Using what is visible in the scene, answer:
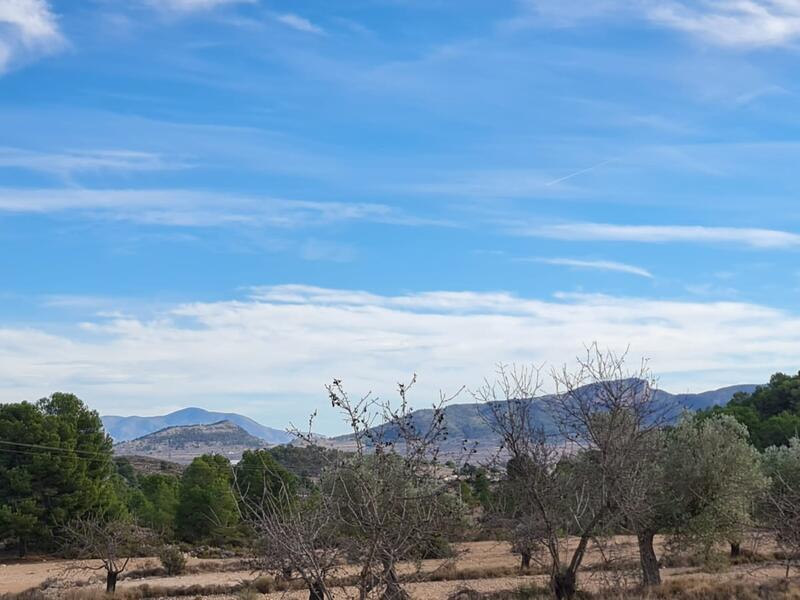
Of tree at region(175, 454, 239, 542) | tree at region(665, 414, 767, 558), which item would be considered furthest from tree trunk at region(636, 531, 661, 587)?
tree at region(175, 454, 239, 542)

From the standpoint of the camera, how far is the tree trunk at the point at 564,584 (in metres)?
16.2

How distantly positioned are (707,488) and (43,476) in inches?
1552

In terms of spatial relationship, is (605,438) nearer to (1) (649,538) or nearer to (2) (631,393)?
(2) (631,393)

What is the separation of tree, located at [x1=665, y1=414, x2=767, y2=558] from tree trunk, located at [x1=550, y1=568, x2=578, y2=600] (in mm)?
9054

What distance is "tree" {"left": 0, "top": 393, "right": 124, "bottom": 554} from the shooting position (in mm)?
49438

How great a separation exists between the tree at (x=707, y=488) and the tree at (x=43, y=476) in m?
36.2

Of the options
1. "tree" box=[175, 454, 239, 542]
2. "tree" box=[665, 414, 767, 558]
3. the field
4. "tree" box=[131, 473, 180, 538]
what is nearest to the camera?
the field

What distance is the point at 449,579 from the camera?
3741 cm

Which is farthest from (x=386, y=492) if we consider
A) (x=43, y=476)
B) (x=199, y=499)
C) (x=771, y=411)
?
(x=771, y=411)

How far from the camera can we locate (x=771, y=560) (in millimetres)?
35625

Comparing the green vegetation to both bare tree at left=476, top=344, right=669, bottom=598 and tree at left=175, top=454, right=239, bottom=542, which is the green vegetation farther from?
bare tree at left=476, top=344, right=669, bottom=598

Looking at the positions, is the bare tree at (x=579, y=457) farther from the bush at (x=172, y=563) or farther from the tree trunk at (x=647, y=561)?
the bush at (x=172, y=563)

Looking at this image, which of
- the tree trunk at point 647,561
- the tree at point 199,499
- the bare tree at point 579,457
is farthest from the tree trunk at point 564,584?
the tree at point 199,499

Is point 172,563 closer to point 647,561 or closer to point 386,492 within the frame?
point 647,561
